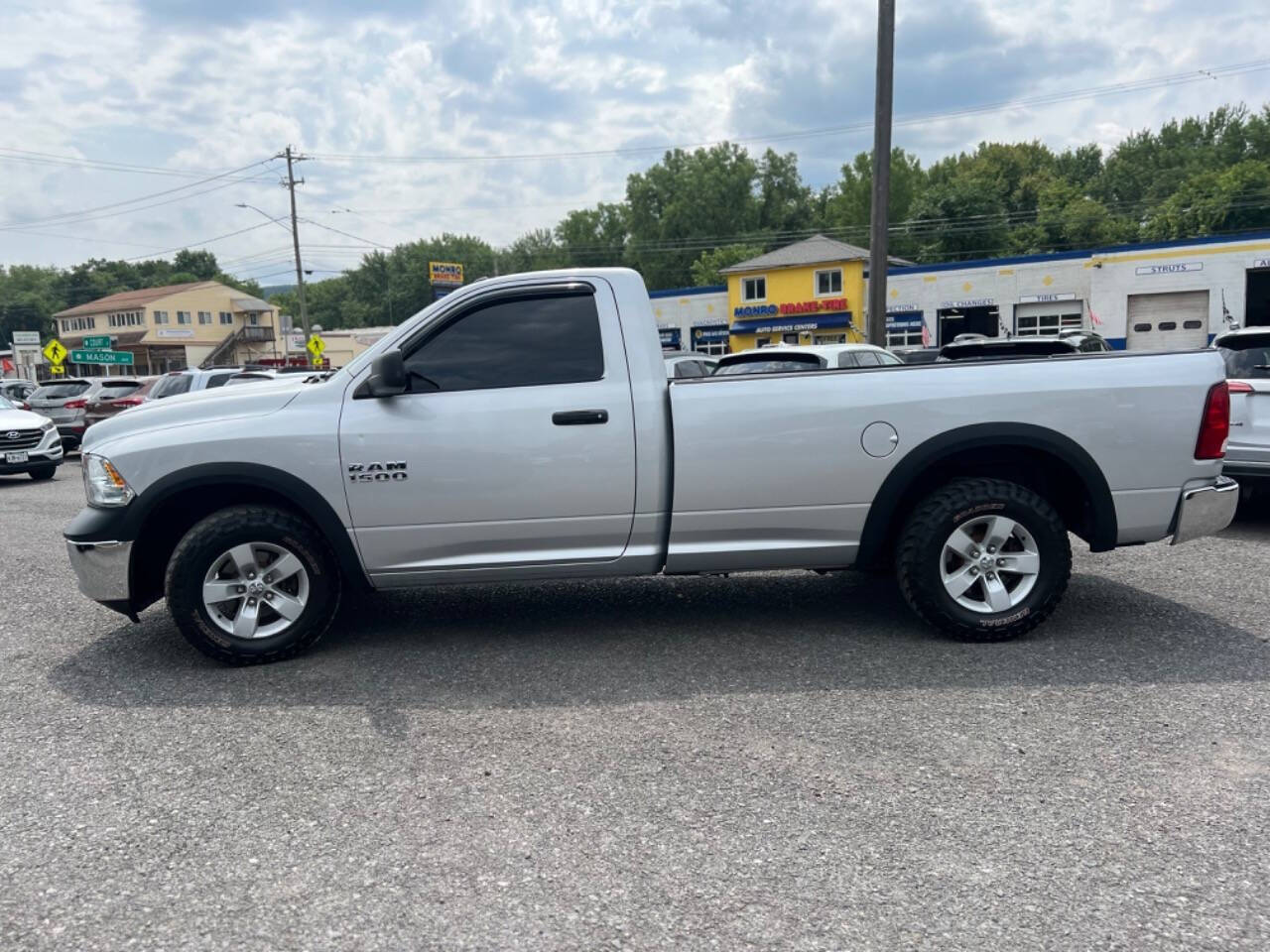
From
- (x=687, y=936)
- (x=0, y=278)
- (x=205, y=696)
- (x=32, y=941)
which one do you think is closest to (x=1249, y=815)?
(x=687, y=936)

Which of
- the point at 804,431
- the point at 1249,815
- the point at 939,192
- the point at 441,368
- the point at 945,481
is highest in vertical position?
the point at 939,192

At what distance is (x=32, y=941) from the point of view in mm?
2672

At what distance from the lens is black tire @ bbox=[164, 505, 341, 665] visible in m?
4.82

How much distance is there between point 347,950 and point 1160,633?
14.6 feet

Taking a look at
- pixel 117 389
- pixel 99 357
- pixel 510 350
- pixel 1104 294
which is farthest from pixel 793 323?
Result: pixel 510 350

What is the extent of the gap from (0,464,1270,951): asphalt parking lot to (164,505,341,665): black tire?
0.52 feet

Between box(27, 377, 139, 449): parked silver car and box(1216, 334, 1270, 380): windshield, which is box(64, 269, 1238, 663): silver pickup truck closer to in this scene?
box(1216, 334, 1270, 380): windshield

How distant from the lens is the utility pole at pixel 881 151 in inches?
573

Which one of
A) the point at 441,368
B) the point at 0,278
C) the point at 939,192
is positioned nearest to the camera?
the point at 441,368

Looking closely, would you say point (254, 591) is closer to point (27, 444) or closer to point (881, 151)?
point (27, 444)

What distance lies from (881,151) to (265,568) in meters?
12.8

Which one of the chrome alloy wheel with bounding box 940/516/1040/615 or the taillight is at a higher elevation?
the taillight

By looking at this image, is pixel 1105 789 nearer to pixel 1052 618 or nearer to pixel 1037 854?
pixel 1037 854

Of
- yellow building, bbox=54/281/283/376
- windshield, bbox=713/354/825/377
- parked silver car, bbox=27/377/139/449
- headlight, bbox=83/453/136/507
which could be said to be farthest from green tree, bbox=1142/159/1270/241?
yellow building, bbox=54/281/283/376
